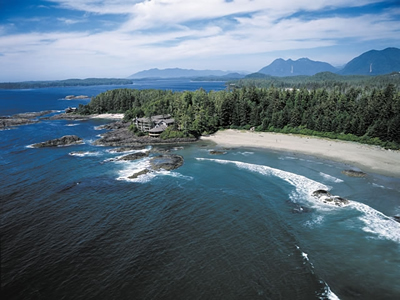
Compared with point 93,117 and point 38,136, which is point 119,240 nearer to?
point 38,136

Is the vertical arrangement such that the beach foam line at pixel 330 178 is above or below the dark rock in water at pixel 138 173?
below

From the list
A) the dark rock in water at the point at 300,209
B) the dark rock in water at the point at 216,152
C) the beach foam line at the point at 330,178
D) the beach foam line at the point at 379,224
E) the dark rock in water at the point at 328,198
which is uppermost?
the dark rock in water at the point at 216,152

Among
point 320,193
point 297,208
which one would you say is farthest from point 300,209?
point 320,193

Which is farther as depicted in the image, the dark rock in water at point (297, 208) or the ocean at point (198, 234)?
the dark rock in water at point (297, 208)

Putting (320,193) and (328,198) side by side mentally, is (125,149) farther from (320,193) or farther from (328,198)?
(328,198)

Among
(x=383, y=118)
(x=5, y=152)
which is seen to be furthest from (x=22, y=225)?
(x=383, y=118)

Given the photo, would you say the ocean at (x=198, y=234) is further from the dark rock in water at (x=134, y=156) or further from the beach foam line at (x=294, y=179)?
the dark rock in water at (x=134, y=156)

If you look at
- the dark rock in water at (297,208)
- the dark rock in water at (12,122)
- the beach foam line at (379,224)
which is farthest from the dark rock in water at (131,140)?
the beach foam line at (379,224)
